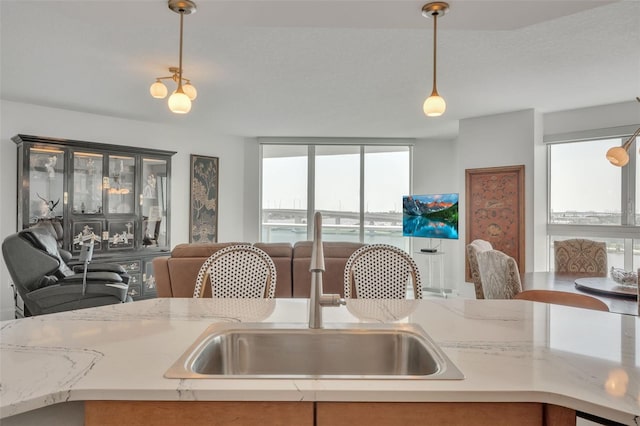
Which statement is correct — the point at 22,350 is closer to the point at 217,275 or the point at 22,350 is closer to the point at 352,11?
the point at 217,275

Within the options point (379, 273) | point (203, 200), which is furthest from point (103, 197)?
point (379, 273)

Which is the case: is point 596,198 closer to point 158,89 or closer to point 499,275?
point 499,275

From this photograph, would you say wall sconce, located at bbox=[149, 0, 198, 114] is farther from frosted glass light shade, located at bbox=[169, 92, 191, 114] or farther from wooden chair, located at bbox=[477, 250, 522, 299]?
wooden chair, located at bbox=[477, 250, 522, 299]

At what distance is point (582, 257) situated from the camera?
146 inches

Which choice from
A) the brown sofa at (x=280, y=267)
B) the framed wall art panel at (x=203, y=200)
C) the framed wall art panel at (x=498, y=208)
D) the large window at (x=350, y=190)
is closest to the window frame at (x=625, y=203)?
the framed wall art panel at (x=498, y=208)

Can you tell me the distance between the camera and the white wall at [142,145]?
179 inches

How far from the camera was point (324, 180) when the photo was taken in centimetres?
684

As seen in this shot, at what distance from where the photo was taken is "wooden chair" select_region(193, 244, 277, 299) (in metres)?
1.95

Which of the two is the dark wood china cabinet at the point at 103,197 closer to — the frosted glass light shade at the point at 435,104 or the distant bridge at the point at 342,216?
the distant bridge at the point at 342,216

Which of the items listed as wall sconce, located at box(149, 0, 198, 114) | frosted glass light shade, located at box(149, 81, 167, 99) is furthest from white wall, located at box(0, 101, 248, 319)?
frosted glass light shade, located at box(149, 81, 167, 99)

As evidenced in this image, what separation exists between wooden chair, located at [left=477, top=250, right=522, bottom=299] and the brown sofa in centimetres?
125

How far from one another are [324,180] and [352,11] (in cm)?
496

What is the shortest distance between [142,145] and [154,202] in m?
0.91

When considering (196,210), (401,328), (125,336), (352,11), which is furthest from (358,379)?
(196,210)
